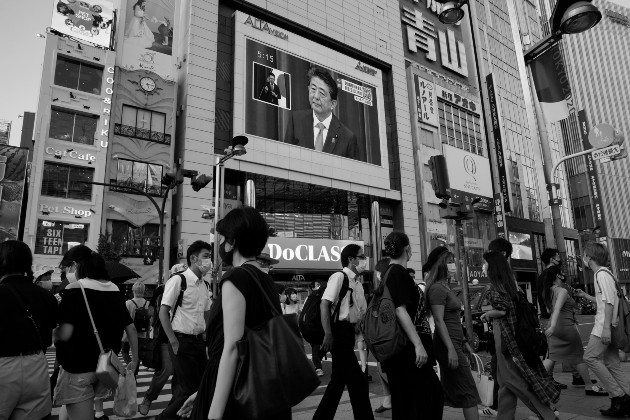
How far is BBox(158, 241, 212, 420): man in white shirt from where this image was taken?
4.28 m

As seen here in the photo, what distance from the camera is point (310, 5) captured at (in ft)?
108

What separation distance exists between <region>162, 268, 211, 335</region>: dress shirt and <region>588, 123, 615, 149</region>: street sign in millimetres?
9256

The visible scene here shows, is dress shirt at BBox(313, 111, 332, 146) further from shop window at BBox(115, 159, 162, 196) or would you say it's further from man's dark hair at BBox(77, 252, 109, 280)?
man's dark hair at BBox(77, 252, 109, 280)

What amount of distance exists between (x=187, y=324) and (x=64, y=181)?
79.5ft

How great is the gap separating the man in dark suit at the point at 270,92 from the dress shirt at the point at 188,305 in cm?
2482

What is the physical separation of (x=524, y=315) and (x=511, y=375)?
53 centimetres

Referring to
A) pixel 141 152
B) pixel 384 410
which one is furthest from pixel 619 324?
pixel 141 152

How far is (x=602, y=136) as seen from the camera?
10.1m

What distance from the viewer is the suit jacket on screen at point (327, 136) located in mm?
29703

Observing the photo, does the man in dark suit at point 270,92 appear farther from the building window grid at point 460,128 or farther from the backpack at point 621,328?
the backpack at point 621,328

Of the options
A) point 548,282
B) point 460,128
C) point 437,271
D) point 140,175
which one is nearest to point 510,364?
point 437,271

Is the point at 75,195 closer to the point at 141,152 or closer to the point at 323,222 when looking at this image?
the point at 141,152

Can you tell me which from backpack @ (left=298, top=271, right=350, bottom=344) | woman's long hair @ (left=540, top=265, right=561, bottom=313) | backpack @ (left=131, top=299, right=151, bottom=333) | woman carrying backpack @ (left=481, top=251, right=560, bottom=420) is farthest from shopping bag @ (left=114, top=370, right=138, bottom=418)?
woman's long hair @ (left=540, top=265, right=561, bottom=313)

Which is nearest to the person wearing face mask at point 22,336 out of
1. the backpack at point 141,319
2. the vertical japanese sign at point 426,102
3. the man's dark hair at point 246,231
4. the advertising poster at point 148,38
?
the man's dark hair at point 246,231
